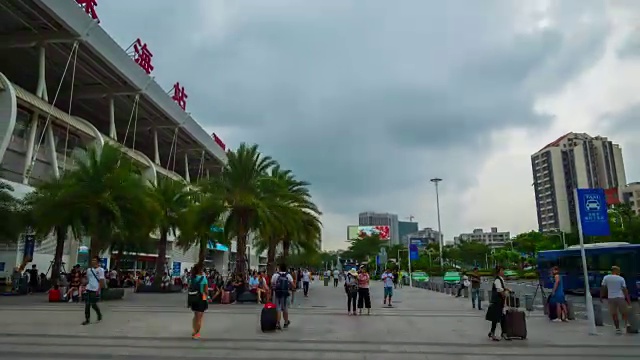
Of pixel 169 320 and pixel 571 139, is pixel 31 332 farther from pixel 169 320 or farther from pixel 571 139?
pixel 571 139

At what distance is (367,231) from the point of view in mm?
111875

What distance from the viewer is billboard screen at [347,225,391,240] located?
107 metres

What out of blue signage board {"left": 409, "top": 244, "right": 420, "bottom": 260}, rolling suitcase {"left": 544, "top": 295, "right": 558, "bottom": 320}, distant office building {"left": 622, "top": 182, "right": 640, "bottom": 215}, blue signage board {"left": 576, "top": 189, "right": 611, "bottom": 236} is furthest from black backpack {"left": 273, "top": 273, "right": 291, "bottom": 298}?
distant office building {"left": 622, "top": 182, "right": 640, "bottom": 215}

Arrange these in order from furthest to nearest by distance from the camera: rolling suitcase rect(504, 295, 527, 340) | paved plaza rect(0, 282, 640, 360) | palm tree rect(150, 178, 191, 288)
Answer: palm tree rect(150, 178, 191, 288)
rolling suitcase rect(504, 295, 527, 340)
paved plaza rect(0, 282, 640, 360)

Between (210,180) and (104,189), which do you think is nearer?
(104,189)

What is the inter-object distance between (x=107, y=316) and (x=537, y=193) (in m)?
140

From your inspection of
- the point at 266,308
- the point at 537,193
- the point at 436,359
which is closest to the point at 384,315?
the point at 266,308

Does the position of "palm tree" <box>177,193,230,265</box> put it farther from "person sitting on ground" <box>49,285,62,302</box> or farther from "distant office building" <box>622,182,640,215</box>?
"distant office building" <box>622,182,640,215</box>

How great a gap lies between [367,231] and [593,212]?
100 metres

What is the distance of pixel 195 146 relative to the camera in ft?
215

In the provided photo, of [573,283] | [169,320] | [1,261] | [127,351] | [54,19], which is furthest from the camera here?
[54,19]

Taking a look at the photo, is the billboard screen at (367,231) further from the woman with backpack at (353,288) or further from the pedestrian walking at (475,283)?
the woman with backpack at (353,288)

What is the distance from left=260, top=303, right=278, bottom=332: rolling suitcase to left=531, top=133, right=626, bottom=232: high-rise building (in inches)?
4982

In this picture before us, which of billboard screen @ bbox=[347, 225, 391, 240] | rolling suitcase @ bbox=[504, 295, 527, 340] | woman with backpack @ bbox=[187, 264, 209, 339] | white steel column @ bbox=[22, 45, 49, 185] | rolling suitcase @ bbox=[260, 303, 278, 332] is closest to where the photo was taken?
→ woman with backpack @ bbox=[187, 264, 209, 339]
